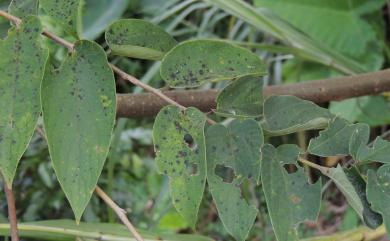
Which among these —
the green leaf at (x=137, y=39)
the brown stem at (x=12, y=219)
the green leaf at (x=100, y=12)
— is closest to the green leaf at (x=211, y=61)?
the green leaf at (x=137, y=39)

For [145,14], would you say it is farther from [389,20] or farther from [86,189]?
[86,189]

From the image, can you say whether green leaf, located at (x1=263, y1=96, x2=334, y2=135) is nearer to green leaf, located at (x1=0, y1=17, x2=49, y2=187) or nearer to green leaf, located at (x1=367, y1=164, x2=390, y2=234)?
green leaf, located at (x1=367, y1=164, x2=390, y2=234)

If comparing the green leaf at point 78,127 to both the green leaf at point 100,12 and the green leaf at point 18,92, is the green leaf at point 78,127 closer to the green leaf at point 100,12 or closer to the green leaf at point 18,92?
the green leaf at point 18,92

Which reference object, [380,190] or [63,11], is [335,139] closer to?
[380,190]

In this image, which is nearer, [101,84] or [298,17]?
[101,84]

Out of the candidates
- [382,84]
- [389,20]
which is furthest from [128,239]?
[389,20]

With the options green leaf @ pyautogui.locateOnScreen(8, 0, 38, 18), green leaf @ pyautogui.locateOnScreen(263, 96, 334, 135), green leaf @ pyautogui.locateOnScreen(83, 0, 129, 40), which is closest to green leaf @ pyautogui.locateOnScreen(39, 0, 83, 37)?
green leaf @ pyautogui.locateOnScreen(8, 0, 38, 18)

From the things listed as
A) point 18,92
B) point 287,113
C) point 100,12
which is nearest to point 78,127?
point 18,92
